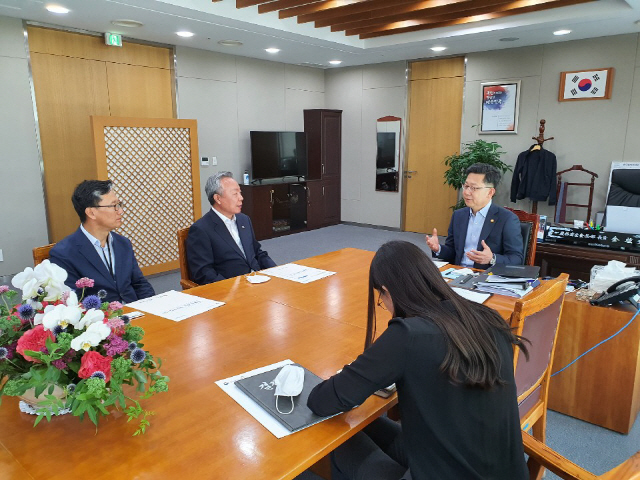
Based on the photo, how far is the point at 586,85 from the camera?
546 centimetres

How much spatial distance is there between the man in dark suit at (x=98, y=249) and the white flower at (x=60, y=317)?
1.24 meters

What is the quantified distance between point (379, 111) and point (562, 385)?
5.63m

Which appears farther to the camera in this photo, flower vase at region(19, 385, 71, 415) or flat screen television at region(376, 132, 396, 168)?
flat screen television at region(376, 132, 396, 168)

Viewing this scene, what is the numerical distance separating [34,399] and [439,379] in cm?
101

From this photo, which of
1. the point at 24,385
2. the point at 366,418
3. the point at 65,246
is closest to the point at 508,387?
the point at 366,418

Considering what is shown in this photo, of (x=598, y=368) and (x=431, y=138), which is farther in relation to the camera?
(x=431, y=138)

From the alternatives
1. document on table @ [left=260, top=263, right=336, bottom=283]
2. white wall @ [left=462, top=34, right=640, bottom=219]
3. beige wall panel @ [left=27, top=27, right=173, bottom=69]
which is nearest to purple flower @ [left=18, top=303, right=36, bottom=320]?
document on table @ [left=260, top=263, right=336, bottom=283]

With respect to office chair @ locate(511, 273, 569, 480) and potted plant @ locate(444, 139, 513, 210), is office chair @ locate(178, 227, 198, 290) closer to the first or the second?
office chair @ locate(511, 273, 569, 480)

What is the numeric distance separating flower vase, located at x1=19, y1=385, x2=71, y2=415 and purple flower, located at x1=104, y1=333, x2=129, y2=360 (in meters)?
0.14

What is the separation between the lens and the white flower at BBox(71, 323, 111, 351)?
994 millimetres

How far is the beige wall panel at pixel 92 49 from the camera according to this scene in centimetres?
448

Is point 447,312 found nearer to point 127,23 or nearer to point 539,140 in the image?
point 127,23

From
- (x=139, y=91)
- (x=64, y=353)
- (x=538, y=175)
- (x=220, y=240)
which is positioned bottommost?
(x=220, y=240)

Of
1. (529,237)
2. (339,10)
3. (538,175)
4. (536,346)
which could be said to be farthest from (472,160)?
(536,346)
